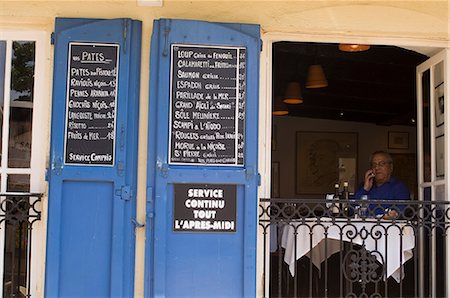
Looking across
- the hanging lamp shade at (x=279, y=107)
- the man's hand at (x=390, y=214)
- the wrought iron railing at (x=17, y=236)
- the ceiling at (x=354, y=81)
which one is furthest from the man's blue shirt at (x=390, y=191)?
the hanging lamp shade at (x=279, y=107)

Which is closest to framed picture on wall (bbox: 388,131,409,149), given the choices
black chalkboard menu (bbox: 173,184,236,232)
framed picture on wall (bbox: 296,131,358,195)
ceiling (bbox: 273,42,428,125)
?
ceiling (bbox: 273,42,428,125)

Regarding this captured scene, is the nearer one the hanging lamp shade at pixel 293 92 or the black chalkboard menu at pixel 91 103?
the black chalkboard menu at pixel 91 103

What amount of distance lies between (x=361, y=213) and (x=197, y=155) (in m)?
1.34

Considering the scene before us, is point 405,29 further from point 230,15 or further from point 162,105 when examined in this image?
point 162,105

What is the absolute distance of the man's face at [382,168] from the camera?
596cm

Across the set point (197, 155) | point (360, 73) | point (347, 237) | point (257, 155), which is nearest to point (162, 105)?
point (197, 155)

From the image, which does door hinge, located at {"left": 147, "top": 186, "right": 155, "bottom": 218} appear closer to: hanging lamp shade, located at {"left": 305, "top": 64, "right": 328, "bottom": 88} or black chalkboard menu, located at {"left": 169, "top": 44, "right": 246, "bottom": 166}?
black chalkboard menu, located at {"left": 169, "top": 44, "right": 246, "bottom": 166}

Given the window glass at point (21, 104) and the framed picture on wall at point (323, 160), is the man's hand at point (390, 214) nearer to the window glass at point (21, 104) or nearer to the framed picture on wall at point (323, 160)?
the window glass at point (21, 104)

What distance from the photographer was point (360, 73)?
7930 mm

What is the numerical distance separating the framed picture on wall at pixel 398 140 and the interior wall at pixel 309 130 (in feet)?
0.19

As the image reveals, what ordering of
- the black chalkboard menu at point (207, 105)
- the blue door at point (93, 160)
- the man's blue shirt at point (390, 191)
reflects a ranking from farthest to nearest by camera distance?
the man's blue shirt at point (390, 191) < the black chalkboard menu at point (207, 105) < the blue door at point (93, 160)

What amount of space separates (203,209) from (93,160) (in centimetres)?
86

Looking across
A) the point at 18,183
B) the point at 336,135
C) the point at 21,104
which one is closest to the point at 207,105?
the point at 21,104

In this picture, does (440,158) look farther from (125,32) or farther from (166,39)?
(125,32)
